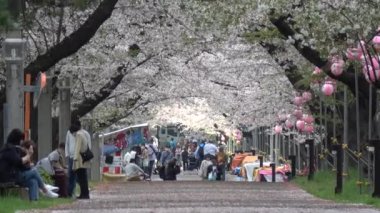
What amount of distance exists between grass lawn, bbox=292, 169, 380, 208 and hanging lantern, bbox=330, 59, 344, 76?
2337mm

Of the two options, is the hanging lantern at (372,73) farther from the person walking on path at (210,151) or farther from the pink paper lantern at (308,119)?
the person walking on path at (210,151)

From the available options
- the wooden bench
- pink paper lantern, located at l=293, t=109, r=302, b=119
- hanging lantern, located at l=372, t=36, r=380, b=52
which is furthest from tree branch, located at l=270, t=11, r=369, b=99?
pink paper lantern, located at l=293, t=109, r=302, b=119

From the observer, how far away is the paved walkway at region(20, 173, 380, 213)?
16922mm

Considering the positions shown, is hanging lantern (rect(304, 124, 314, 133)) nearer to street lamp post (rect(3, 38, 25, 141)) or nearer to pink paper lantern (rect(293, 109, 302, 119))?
pink paper lantern (rect(293, 109, 302, 119))

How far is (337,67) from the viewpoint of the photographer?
21016mm

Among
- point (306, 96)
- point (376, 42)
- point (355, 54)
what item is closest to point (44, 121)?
point (306, 96)

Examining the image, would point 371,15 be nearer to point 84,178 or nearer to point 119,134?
point 84,178

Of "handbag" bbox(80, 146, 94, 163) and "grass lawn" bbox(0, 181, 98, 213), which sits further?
"handbag" bbox(80, 146, 94, 163)

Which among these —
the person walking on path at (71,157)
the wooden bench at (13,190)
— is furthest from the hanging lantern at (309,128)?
the wooden bench at (13,190)

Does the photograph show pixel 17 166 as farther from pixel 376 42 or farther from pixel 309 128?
pixel 309 128

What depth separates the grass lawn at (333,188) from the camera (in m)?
19.6

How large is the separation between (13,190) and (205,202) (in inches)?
131

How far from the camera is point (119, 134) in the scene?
48.3 m

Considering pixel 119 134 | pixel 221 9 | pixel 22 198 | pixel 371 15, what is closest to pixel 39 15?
pixel 221 9
